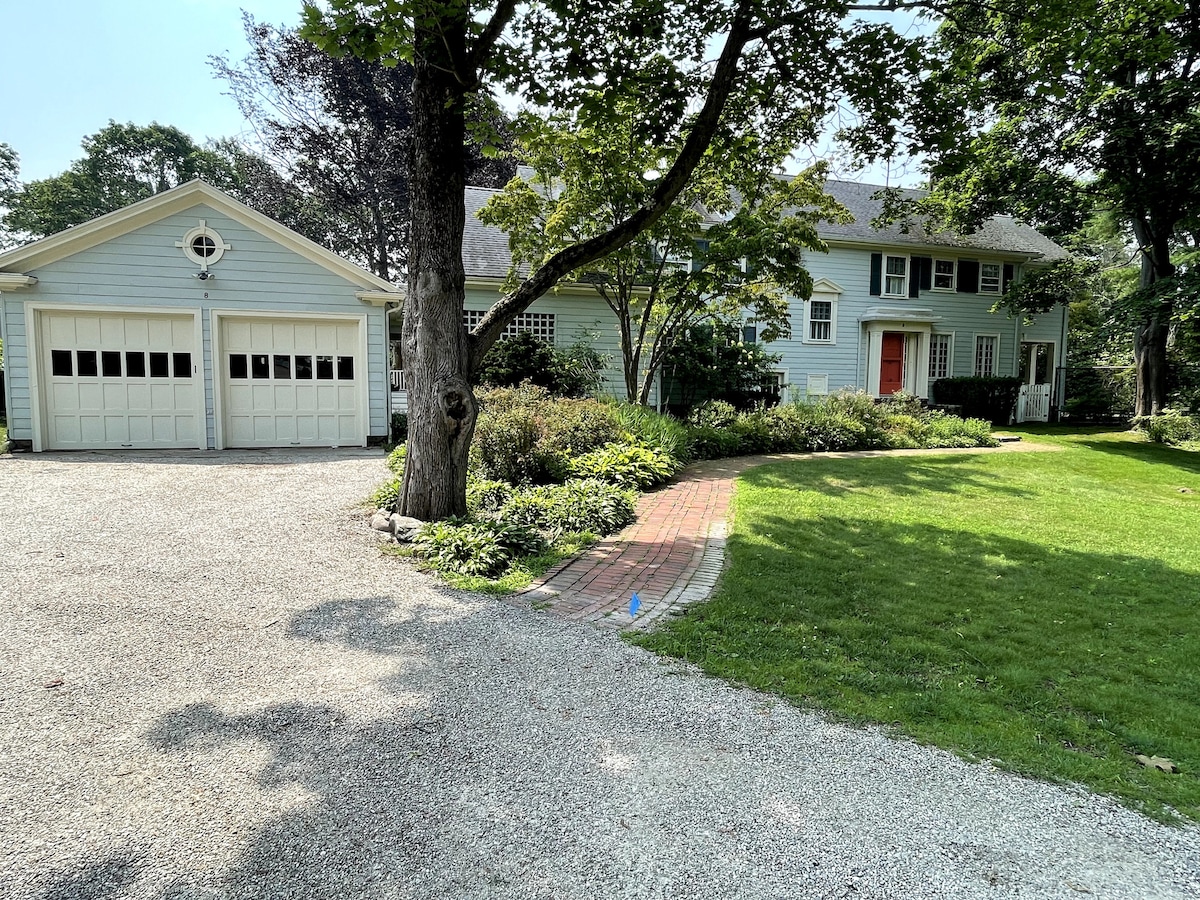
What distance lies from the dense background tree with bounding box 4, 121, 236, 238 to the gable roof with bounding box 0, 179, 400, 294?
29.4 metres

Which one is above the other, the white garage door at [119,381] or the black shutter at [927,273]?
the black shutter at [927,273]

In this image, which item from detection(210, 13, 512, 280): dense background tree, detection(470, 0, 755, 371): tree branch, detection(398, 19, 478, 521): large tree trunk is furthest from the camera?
detection(210, 13, 512, 280): dense background tree

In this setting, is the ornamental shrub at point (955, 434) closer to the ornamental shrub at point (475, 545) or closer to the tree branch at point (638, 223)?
the tree branch at point (638, 223)

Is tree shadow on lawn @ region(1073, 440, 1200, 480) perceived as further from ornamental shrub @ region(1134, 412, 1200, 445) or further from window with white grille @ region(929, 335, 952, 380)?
window with white grille @ region(929, 335, 952, 380)

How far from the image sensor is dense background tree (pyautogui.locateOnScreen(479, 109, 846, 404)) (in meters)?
10.1

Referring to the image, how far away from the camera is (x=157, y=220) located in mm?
11273

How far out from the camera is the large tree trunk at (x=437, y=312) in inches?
228

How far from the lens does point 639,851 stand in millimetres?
2125

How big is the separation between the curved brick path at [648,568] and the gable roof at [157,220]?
796 cm

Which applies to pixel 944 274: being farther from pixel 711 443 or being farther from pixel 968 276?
pixel 711 443

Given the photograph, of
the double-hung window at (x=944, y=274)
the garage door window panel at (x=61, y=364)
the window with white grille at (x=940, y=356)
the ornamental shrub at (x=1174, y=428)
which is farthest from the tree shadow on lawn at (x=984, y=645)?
the double-hung window at (x=944, y=274)

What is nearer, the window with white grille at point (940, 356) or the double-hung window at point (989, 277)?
the window with white grille at point (940, 356)

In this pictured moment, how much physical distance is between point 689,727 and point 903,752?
88 centimetres

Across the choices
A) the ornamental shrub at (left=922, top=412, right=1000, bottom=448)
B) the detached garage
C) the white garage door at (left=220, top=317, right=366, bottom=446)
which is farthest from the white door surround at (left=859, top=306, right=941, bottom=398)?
the white garage door at (left=220, top=317, right=366, bottom=446)
